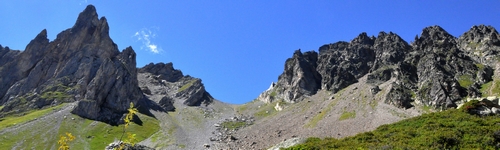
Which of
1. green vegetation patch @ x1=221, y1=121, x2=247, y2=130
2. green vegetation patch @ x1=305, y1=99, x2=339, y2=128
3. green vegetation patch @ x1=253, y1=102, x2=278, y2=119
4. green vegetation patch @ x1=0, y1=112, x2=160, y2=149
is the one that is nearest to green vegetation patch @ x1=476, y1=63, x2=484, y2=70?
green vegetation patch @ x1=305, y1=99, x2=339, y2=128

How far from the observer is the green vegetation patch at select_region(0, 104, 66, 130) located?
13586cm

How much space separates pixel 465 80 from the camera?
116 m

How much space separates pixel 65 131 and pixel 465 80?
150 m

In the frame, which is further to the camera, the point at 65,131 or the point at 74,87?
the point at 74,87

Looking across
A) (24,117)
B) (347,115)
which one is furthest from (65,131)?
(347,115)

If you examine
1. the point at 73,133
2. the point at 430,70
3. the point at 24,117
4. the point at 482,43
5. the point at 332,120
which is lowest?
the point at 73,133

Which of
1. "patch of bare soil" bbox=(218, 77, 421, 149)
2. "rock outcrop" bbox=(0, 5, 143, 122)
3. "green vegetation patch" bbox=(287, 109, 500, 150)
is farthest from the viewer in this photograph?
"rock outcrop" bbox=(0, 5, 143, 122)

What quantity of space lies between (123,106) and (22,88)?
57.6 meters

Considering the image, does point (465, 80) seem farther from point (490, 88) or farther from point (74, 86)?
point (74, 86)

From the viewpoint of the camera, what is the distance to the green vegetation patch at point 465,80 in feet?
368

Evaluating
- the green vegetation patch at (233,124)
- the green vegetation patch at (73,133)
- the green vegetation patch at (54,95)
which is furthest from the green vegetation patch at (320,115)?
the green vegetation patch at (54,95)

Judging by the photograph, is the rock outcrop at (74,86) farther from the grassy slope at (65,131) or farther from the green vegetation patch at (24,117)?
the grassy slope at (65,131)

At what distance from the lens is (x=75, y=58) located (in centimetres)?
19738

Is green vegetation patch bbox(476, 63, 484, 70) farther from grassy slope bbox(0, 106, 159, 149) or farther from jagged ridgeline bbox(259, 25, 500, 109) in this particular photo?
grassy slope bbox(0, 106, 159, 149)
